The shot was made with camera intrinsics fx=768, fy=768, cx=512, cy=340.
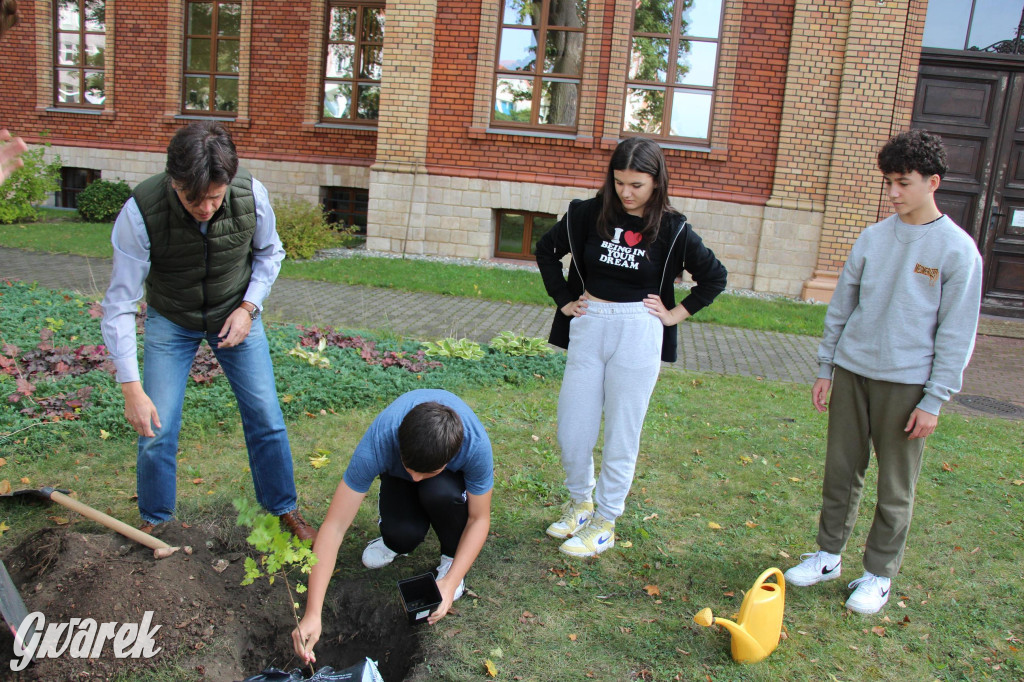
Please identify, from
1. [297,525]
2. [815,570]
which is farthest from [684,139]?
[297,525]

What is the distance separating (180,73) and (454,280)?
8.45m

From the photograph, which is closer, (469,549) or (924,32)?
(469,549)

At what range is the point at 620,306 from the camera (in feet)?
11.2

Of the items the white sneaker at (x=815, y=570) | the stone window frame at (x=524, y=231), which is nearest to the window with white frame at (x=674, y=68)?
the stone window frame at (x=524, y=231)

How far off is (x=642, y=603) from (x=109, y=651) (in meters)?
2.04

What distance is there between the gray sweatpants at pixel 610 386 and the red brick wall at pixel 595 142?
8548 millimetres

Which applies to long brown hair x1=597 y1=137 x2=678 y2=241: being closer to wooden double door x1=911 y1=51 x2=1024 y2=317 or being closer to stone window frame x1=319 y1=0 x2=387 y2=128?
wooden double door x1=911 y1=51 x2=1024 y2=317

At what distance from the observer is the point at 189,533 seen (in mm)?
3229

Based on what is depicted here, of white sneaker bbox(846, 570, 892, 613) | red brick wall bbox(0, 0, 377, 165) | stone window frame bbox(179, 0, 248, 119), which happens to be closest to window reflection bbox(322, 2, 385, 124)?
red brick wall bbox(0, 0, 377, 165)

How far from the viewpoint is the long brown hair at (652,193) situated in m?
3.23

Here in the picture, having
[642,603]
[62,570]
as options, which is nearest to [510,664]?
[642,603]

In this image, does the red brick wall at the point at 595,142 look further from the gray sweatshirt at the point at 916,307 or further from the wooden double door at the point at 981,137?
the gray sweatshirt at the point at 916,307

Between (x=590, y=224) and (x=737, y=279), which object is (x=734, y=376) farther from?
(x=737, y=279)

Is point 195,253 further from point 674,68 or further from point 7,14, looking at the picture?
point 674,68
